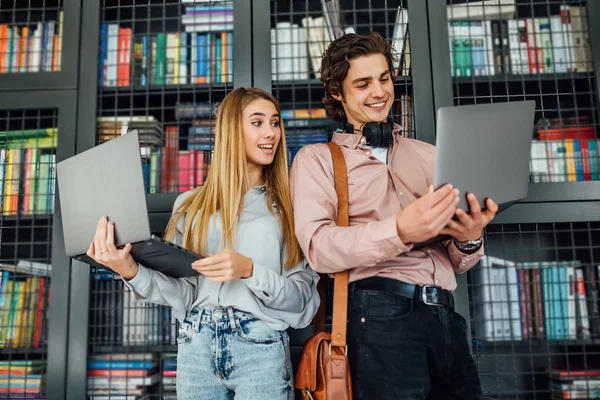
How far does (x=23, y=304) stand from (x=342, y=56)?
4.79 feet

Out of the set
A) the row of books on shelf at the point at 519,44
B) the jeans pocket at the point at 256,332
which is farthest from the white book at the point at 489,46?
the jeans pocket at the point at 256,332

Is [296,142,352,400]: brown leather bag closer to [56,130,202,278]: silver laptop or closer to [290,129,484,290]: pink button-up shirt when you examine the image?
[290,129,484,290]: pink button-up shirt

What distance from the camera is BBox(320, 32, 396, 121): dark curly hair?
1.47 m

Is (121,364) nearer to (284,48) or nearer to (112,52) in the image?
(112,52)

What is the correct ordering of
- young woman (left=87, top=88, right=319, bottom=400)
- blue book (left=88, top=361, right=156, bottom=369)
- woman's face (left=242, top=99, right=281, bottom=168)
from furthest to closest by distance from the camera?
blue book (left=88, top=361, right=156, bottom=369), woman's face (left=242, top=99, right=281, bottom=168), young woman (left=87, top=88, right=319, bottom=400)

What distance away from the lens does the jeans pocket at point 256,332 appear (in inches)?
50.5

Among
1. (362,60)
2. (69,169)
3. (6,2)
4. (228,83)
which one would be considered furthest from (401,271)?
(6,2)

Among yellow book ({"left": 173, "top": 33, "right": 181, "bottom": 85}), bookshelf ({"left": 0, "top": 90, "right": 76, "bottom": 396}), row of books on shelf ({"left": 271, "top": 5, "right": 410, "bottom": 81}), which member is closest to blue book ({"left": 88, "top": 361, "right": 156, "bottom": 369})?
bookshelf ({"left": 0, "top": 90, "right": 76, "bottom": 396})

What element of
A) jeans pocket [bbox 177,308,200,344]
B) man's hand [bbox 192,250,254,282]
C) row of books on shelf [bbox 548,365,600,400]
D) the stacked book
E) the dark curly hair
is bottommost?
row of books on shelf [bbox 548,365,600,400]

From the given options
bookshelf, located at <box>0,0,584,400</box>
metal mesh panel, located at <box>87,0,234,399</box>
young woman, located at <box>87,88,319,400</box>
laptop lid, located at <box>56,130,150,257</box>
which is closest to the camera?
laptop lid, located at <box>56,130,150,257</box>

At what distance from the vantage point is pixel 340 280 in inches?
49.8

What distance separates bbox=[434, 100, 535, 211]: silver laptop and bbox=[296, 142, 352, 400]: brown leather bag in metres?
0.32

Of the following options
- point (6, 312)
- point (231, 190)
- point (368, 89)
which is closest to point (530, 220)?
point (368, 89)

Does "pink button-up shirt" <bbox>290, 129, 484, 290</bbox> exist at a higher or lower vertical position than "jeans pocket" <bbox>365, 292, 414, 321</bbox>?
higher
